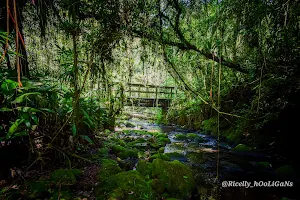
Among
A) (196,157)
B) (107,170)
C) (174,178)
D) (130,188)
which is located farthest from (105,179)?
(196,157)

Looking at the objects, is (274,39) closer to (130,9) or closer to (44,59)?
(130,9)

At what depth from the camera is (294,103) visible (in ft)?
12.1

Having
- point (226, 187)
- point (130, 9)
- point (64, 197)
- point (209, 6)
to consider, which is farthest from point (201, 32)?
point (64, 197)

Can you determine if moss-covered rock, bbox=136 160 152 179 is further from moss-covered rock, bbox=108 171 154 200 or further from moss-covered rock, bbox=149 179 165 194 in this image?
moss-covered rock, bbox=108 171 154 200

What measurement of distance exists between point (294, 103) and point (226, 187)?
212 cm

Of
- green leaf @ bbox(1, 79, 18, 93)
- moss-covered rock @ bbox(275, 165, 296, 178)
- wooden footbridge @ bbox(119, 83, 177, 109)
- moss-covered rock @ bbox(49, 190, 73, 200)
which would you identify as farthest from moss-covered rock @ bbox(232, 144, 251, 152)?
green leaf @ bbox(1, 79, 18, 93)

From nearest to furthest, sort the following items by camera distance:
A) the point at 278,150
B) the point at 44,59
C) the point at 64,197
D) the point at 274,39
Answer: the point at 64,197 → the point at 274,39 → the point at 44,59 → the point at 278,150

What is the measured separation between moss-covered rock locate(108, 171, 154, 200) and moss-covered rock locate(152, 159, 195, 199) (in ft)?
1.54

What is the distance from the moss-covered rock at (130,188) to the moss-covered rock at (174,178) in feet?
1.54

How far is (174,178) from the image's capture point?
282cm

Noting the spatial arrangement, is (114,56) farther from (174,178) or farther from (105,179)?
(174,178)

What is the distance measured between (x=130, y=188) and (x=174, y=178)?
853 mm

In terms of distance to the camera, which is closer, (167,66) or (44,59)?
(167,66)

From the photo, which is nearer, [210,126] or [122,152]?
[122,152]
